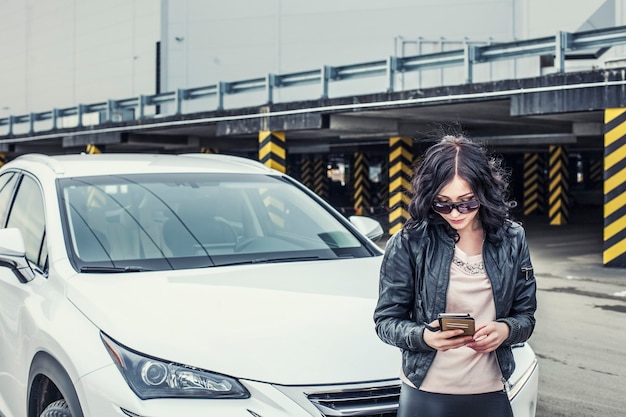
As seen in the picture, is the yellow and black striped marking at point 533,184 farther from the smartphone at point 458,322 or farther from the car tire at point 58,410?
the smartphone at point 458,322

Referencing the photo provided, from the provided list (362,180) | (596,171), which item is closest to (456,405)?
(362,180)

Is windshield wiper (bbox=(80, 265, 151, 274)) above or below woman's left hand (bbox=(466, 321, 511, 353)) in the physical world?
above

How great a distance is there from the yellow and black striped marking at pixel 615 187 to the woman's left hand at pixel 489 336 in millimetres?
12140

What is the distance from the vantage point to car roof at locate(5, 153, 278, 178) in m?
4.62

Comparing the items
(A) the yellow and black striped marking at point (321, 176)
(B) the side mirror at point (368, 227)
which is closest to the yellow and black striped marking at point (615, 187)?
(B) the side mirror at point (368, 227)

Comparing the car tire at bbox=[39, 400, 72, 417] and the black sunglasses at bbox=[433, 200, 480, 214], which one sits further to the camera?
the car tire at bbox=[39, 400, 72, 417]

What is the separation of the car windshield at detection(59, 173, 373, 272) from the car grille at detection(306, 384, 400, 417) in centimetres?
125

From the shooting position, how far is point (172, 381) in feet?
9.72

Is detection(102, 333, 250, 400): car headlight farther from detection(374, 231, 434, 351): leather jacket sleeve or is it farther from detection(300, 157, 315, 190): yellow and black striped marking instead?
detection(300, 157, 315, 190): yellow and black striped marking

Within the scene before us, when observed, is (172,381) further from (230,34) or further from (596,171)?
(596,171)

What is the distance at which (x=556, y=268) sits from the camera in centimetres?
1462

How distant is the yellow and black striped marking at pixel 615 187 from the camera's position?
13688 millimetres

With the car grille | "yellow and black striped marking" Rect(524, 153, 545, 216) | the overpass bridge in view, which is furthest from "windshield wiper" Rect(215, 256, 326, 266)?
"yellow and black striped marking" Rect(524, 153, 545, 216)

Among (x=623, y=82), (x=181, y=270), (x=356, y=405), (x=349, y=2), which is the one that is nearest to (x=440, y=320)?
(x=356, y=405)
